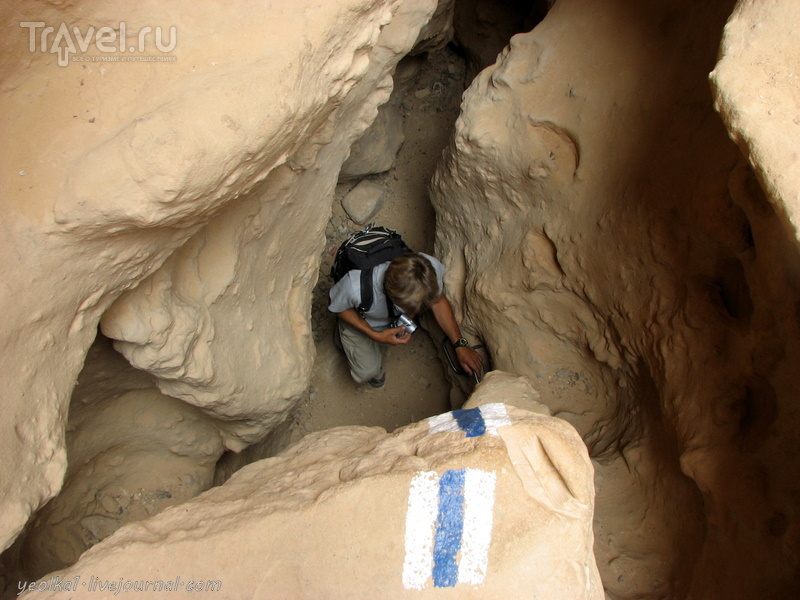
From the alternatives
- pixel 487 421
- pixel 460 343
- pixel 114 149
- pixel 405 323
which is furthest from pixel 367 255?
pixel 114 149

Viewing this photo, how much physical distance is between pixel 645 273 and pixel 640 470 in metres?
0.86

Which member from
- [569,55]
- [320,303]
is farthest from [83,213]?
[320,303]

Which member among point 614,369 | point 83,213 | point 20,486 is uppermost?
point 83,213

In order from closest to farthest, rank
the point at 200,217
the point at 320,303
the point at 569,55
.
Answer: the point at 200,217
the point at 569,55
the point at 320,303

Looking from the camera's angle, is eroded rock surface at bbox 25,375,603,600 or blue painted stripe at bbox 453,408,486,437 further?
blue painted stripe at bbox 453,408,486,437

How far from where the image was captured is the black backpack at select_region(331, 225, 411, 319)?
9.84 feet

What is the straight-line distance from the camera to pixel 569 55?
2557 millimetres

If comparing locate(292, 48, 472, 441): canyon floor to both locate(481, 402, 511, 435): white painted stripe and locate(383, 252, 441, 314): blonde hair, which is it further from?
locate(481, 402, 511, 435): white painted stripe

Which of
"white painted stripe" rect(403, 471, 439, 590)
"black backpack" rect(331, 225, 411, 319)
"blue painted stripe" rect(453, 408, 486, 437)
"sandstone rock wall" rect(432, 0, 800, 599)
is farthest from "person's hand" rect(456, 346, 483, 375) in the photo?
"white painted stripe" rect(403, 471, 439, 590)

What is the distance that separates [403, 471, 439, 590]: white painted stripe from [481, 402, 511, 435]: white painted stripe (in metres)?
0.23

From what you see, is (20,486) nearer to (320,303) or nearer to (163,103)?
(163,103)

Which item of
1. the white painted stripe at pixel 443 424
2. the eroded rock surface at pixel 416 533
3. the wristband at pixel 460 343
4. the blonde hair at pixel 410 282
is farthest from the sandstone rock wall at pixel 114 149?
the wristband at pixel 460 343

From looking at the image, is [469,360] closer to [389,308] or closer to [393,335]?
[393,335]

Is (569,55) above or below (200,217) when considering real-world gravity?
above
